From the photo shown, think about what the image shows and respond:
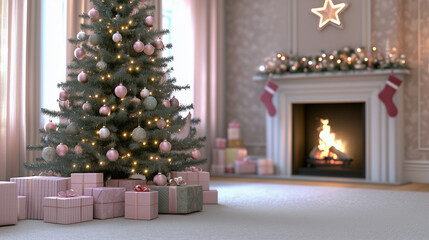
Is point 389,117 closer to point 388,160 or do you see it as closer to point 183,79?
point 388,160

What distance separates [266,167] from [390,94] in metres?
2.14

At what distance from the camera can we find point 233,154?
8.88m

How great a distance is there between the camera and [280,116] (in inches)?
345

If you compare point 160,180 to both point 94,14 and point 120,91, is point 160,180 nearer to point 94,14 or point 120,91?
point 120,91

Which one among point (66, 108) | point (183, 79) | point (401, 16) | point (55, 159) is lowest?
point (55, 159)

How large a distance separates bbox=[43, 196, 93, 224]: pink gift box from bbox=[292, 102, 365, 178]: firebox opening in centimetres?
503

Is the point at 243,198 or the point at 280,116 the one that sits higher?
the point at 280,116

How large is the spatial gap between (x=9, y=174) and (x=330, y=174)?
4.65 m

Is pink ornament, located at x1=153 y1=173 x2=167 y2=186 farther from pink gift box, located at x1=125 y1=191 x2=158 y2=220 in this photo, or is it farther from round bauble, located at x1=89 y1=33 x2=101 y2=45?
round bauble, located at x1=89 y1=33 x2=101 y2=45

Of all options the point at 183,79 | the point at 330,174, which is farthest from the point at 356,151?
the point at 183,79

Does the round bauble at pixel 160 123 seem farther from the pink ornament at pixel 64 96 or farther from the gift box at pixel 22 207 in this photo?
the gift box at pixel 22 207

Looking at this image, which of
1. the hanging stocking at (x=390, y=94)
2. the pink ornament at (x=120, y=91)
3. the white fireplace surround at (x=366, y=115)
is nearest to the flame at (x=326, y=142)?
the white fireplace surround at (x=366, y=115)

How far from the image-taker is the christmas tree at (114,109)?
479 cm

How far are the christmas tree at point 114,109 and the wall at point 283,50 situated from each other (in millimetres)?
4174
